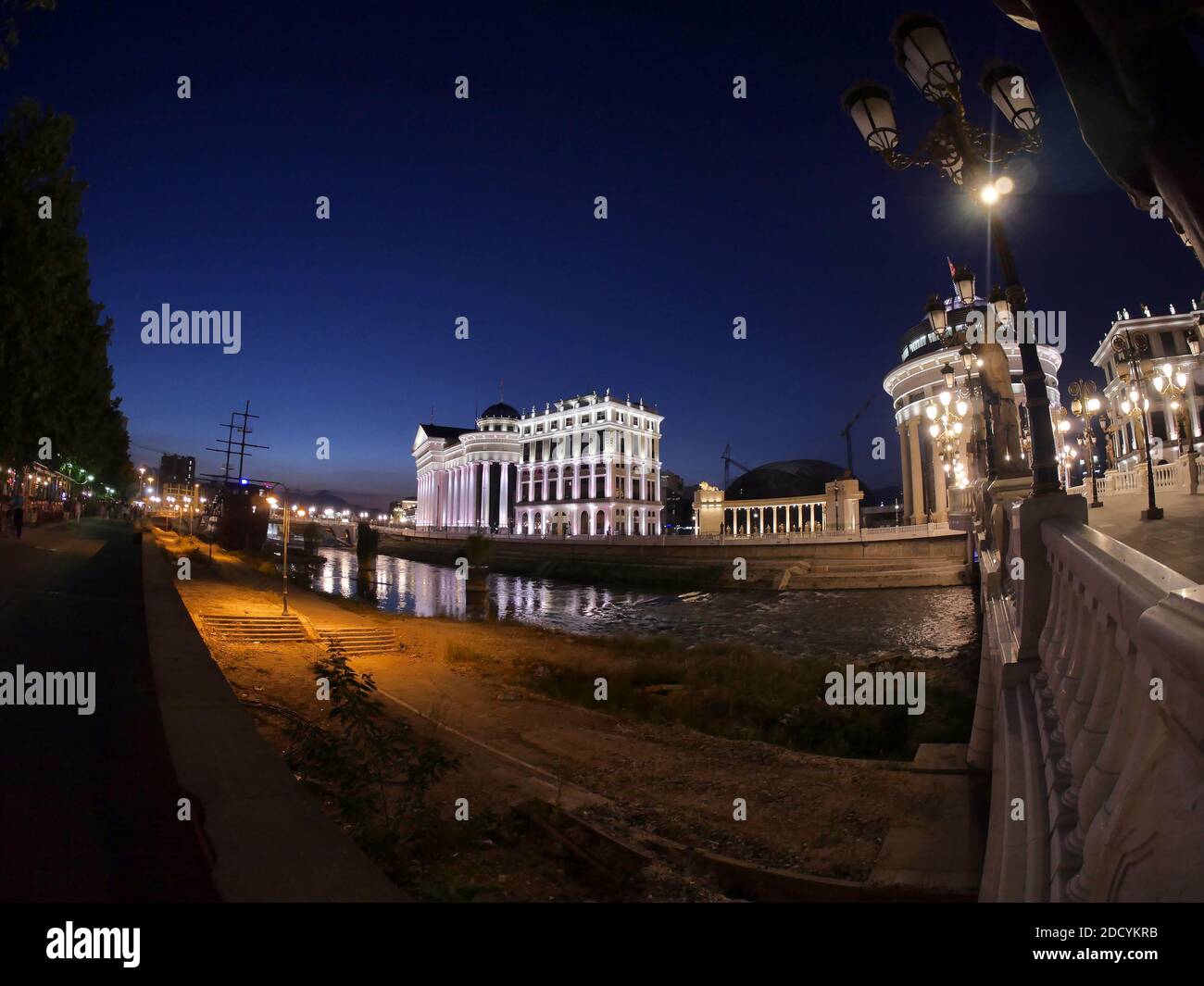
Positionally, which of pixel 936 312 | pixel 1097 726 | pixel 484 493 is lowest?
pixel 1097 726

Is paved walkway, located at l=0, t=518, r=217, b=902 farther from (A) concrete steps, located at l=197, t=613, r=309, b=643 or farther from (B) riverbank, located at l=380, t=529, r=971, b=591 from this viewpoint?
(B) riverbank, located at l=380, t=529, r=971, b=591

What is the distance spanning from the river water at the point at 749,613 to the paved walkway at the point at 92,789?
18.7m

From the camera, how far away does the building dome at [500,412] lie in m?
123

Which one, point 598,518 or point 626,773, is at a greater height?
point 598,518

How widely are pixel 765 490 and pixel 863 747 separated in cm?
13147

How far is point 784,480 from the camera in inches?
5408

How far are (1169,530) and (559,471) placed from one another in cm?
10023

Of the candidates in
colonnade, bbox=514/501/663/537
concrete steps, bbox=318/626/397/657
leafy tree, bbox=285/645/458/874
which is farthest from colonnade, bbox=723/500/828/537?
leafy tree, bbox=285/645/458/874

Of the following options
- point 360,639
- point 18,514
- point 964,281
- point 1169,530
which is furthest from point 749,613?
point 18,514

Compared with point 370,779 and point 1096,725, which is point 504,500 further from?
point 1096,725

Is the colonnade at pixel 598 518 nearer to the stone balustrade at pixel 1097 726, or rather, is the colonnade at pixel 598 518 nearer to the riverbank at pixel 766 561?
the riverbank at pixel 766 561

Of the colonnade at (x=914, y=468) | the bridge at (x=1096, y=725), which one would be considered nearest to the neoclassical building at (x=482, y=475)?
the colonnade at (x=914, y=468)
